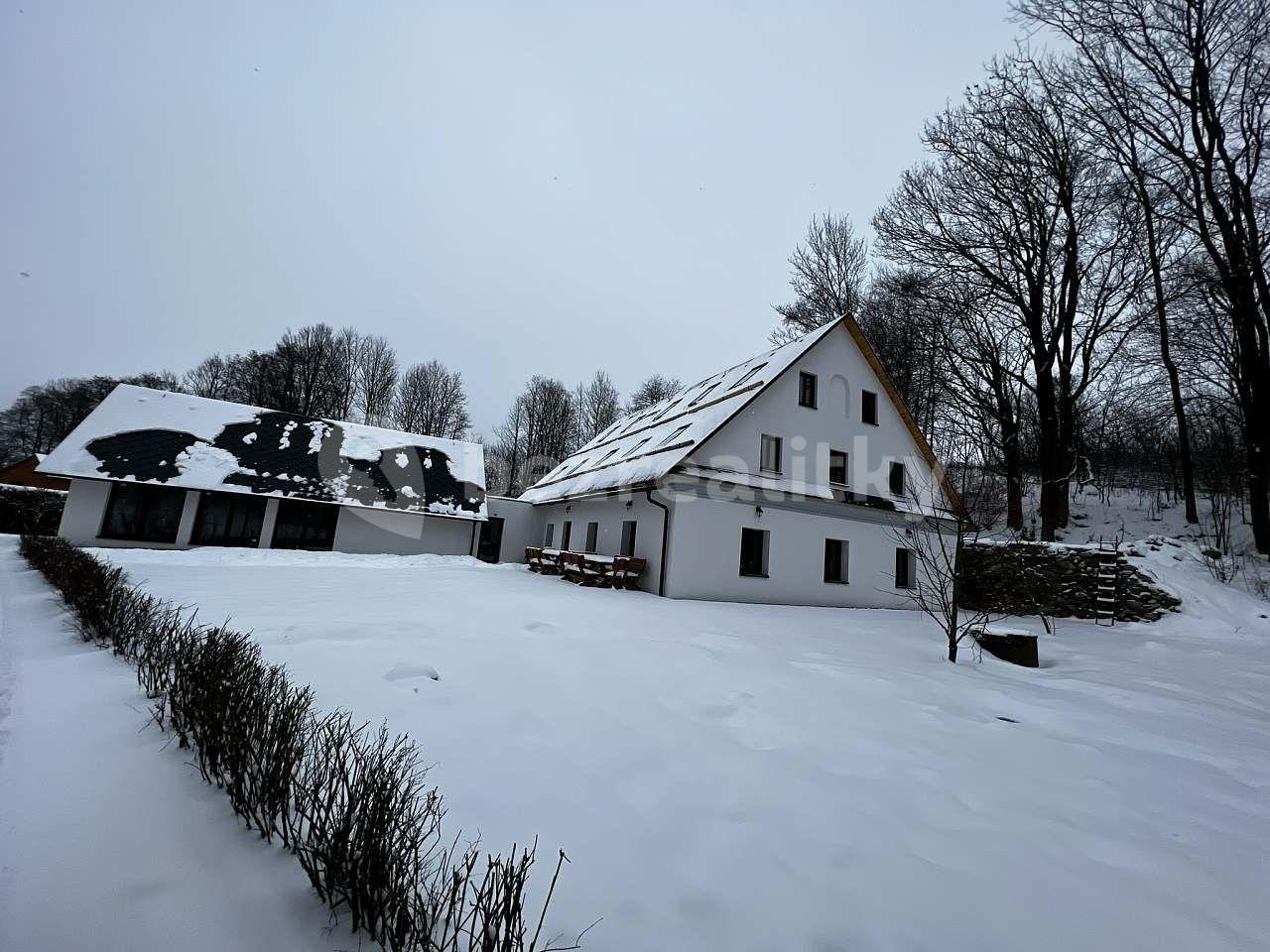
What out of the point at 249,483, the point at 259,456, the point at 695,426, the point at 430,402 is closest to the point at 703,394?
the point at 695,426

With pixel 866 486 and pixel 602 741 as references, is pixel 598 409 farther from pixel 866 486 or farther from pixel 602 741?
pixel 602 741

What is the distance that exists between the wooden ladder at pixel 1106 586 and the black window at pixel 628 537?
1200 cm

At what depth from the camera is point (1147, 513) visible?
20.7 m

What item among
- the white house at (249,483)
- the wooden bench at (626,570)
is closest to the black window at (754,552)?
the wooden bench at (626,570)

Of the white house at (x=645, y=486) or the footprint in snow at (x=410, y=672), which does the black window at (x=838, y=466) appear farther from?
the footprint in snow at (x=410, y=672)

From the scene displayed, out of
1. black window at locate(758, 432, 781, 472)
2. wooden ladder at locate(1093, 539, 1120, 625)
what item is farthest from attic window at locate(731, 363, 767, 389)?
wooden ladder at locate(1093, 539, 1120, 625)

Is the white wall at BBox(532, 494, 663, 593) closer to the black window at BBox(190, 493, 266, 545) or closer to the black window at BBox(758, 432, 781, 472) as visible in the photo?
the black window at BBox(758, 432, 781, 472)

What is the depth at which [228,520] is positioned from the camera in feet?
60.6

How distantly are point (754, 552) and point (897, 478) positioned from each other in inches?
230

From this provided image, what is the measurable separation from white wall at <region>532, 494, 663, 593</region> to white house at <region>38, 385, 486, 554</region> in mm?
3934

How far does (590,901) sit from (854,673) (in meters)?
4.82

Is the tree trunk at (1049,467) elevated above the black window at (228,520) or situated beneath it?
elevated above

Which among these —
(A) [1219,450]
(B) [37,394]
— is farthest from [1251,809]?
(B) [37,394]

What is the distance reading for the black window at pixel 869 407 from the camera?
16031 mm
